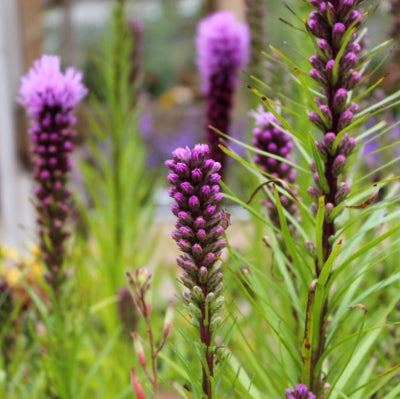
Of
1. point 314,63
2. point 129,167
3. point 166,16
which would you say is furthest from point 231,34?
point 166,16

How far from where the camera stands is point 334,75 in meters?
0.51

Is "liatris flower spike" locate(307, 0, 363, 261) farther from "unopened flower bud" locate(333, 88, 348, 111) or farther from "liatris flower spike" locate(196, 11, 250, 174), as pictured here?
"liatris flower spike" locate(196, 11, 250, 174)

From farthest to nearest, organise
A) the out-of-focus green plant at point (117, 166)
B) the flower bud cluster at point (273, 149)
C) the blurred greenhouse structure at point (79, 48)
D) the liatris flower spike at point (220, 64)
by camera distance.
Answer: the blurred greenhouse structure at point (79, 48), the out-of-focus green plant at point (117, 166), the liatris flower spike at point (220, 64), the flower bud cluster at point (273, 149)

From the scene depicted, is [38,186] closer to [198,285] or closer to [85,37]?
[198,285]

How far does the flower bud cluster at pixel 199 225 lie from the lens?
0.45m

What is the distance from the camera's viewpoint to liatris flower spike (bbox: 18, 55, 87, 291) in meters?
0.89

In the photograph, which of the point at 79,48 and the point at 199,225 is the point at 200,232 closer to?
the point at 199,225

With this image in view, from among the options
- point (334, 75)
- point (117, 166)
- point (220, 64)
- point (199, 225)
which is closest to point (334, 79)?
point (334, 75)

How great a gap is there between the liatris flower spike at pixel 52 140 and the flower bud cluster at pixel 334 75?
400mm

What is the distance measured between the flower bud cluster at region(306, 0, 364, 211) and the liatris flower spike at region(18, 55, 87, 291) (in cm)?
40

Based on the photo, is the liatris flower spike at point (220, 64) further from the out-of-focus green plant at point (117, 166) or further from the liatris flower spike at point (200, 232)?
the liatris flower spike at point (200, 232)

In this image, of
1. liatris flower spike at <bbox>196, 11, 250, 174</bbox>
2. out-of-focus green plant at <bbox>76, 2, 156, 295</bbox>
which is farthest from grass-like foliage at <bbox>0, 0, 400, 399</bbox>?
out-of-focus green plant at <bbox>76, 2, 156, 295</bbox>

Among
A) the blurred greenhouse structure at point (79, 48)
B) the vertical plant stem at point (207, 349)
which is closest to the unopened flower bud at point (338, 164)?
the vertical plant stem at point (207, 349)

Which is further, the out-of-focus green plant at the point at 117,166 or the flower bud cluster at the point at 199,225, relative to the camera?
the out-of-focus green plant at the point at 117,166
